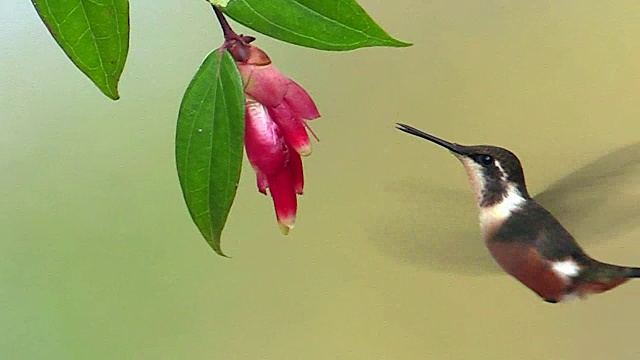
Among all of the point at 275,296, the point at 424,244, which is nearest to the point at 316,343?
the point at 275,296

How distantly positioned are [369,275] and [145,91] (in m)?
0.31

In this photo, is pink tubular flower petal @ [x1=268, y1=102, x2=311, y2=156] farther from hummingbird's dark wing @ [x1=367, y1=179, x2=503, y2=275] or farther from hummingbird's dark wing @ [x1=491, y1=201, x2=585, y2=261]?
hummingbird's dark wing @ [x1=367, y1=179, x2=503, y2=275]

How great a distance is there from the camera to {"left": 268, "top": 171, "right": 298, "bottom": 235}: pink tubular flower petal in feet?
1.13

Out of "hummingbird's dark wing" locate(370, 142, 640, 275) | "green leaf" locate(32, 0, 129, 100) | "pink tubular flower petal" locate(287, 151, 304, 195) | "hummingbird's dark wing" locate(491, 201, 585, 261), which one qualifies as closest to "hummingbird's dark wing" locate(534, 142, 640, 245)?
"hummingbird's dark wing" locate(370, 142, 640, 275)

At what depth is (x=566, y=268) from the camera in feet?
1.63

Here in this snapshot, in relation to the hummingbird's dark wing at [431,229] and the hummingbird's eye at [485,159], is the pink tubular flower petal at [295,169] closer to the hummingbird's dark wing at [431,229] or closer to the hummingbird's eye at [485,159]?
the hummingbird's eye at [485,159]

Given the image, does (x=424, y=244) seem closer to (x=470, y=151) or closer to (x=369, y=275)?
(x=369, y=275)

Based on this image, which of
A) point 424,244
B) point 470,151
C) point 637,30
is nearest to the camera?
point 470,151

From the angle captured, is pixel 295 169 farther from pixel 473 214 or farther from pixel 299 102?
pixel 473 214

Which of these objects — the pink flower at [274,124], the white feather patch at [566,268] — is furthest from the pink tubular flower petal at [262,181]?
the white feather patch at [566,268]

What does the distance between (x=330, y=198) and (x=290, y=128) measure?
1.19 feet

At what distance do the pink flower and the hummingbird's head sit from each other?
0.15 meters

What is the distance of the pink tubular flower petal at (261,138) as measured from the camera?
0.33 meters

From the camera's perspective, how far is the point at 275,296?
0.73 metres
